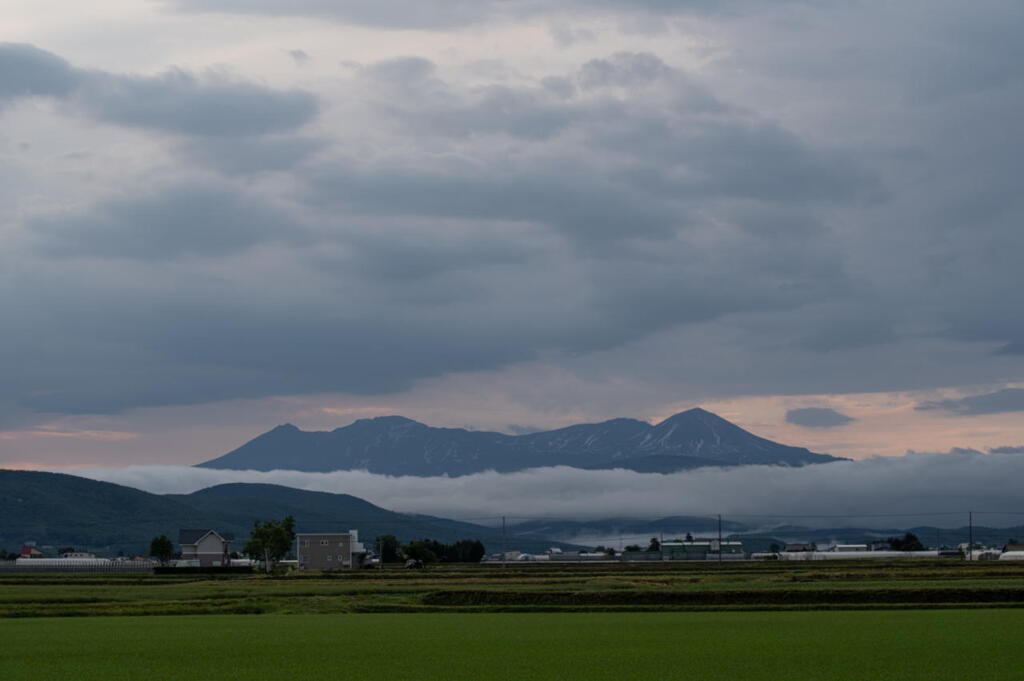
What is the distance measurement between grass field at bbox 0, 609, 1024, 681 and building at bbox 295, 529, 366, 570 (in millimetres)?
85829

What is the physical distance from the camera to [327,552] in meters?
130

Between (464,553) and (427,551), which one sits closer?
(427,551)

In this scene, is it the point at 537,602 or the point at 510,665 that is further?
the point at 537,602

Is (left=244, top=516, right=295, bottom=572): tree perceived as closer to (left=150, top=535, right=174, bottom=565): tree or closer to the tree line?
(left=150, top=535, right=174, bottom=565): tree

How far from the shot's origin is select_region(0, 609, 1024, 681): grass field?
2539 centimetres

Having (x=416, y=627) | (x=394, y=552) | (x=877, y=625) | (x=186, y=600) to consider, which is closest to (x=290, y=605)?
(x=186, y=600)

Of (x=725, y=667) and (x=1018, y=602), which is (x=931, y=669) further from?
(x=1018, y=602)

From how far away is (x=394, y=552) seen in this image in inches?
6644

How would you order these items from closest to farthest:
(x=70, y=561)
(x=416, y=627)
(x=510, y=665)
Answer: (x=510, y=665) < (x=416, y=627) < (x=70, y=561)

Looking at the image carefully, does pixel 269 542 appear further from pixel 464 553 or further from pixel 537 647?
pixel 537 647

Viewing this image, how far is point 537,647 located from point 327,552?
103 meters

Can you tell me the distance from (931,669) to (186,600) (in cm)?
4338

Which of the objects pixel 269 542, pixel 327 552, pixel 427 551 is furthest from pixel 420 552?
pixel 269 542

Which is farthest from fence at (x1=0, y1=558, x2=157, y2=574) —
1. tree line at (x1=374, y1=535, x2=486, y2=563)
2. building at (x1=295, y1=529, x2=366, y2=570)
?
tree line at (x1=374, y1=535, x2=486, y2=563)
